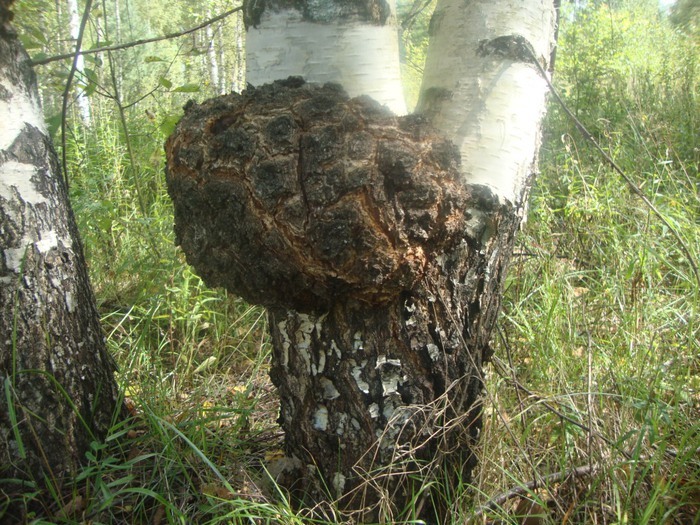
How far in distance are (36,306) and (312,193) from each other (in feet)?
3.27

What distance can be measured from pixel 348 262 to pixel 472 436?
2.35 feet

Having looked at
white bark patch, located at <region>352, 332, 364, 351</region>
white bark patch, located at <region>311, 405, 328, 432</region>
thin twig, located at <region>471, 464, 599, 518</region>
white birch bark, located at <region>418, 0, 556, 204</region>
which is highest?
white birch bark, located at <region>418, 0, 556, 204</region>

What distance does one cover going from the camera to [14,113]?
1.60 meters

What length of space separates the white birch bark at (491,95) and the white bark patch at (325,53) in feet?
0.60

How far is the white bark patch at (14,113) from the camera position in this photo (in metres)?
1.57

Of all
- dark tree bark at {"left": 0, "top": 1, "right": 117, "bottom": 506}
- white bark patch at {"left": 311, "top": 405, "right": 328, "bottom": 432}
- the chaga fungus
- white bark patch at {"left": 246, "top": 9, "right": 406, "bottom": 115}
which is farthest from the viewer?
dark tree bark at {"left": 0, "top": 1, "right": 117, "bottom": 506}

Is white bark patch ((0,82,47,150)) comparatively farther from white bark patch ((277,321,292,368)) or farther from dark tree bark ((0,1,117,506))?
white bark patch ((277,321,292,368))

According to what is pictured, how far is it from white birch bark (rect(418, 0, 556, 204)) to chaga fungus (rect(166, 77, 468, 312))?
4.3 inches

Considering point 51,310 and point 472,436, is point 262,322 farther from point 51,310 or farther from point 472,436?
point 472,436

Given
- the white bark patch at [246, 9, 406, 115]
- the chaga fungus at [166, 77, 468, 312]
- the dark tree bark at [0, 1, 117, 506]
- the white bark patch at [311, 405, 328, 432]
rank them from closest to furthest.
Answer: the chaga fungus at [166, 77, 468, 312], the white bark patch at [246, 9, 406, 115], the white bark patch at [311, 405, 328, 432], the dark tree bark at [0, 1, 117, 506]

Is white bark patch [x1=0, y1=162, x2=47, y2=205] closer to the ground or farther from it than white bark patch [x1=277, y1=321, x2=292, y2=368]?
farther from it

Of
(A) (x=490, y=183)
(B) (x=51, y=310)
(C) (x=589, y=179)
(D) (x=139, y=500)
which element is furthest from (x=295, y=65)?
(C) (x=589, y=179)

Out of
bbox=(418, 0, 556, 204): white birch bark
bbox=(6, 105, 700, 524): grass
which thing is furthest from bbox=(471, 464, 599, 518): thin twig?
bbox=(418, 0, 556, 204): white birch bark

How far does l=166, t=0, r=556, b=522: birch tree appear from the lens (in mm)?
1198
